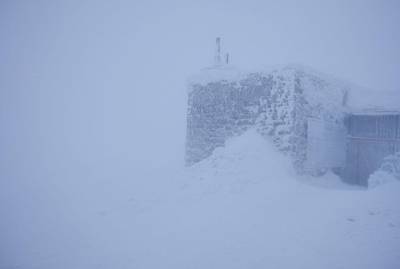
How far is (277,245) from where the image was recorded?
8.27 m

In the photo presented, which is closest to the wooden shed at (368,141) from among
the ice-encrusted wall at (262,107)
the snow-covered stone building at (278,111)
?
the snow-covered stone building at (278,111)

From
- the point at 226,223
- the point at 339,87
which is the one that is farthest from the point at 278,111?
the point at 226,223

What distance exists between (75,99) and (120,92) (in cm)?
1694

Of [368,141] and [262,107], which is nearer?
[262,107]

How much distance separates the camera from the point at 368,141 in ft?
48.9

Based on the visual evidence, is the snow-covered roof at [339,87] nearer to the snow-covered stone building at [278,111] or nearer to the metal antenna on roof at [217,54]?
the snow-covered stone building at [278,111]

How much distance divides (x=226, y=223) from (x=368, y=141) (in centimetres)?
887

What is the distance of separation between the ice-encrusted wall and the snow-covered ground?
71 cm

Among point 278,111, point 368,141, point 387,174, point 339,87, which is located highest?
point 339,87

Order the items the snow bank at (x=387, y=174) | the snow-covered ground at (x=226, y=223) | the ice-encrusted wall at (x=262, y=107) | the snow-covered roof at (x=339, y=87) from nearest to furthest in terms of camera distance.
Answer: the snow-covered ground at (x=226, y=223) → the snow bank at (x=387, y=174) → the ice-encrusted wall at (x=262, y=107) → the snow-covered roof at (x=339, y=87)

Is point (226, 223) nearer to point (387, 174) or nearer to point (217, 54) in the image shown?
point (387, 174)

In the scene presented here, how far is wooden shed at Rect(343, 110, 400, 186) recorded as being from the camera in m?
14.2

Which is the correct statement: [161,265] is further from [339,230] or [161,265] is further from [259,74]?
[259,74]

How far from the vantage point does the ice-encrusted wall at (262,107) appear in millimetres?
12805
